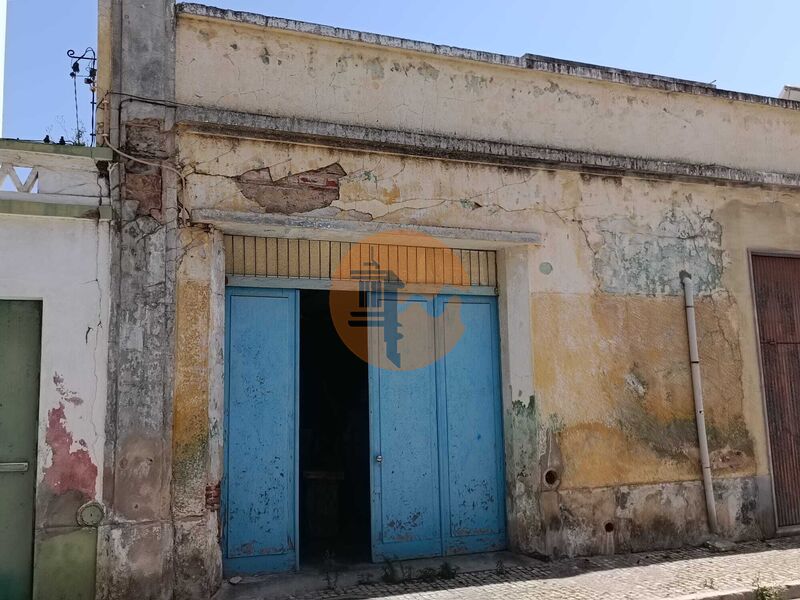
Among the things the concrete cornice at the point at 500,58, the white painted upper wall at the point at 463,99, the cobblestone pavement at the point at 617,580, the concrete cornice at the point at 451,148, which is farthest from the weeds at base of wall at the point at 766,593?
the concrete cornice at the point at 500,58

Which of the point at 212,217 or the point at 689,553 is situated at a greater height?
the point at 212,217

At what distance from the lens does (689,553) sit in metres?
6.60

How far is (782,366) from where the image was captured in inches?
298

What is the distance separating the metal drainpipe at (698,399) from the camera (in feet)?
22.7

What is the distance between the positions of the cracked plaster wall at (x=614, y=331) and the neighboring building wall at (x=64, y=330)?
1.39 metres

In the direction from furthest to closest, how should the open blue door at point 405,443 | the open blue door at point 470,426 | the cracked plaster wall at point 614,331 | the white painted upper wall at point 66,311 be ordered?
the open blue door at point 470,426 → the cracked plaster wall at point 614,331 → the open blue door at point 405,443 → the white painted upper wall at point 66,311

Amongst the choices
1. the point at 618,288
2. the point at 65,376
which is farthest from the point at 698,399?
the point at 65,376

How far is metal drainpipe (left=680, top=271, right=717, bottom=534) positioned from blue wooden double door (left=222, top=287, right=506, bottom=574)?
2.01 meters

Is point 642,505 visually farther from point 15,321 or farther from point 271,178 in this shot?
point 15,321

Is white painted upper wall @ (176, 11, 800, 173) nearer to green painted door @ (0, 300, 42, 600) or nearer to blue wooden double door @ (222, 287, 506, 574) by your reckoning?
blue wooden double door @ (222, 287, 506, 574)

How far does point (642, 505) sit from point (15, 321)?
5567 mm

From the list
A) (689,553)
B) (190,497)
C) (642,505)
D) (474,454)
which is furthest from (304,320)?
(689,553)

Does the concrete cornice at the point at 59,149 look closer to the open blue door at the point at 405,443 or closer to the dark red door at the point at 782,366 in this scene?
the open blue door at the point at 405,443

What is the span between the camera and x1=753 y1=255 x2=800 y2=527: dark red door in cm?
739
